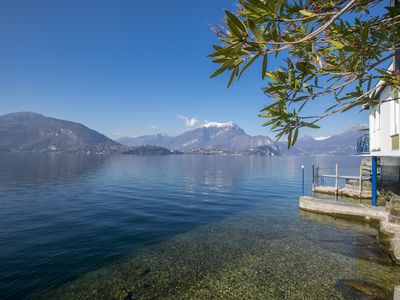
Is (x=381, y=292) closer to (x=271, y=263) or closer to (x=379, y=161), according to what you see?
(x=271, y=263)

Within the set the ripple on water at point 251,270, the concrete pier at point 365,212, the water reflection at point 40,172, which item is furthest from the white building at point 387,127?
the water reflection at point 40,172

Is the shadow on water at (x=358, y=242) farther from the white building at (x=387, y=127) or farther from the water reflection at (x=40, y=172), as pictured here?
the water reflection at (x=40, y=172)

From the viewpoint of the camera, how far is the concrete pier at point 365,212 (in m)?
13.7

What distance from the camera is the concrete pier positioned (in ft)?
44.8

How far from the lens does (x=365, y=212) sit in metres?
20.8

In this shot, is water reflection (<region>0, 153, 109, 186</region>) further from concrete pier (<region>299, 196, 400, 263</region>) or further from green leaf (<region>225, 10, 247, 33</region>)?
green leaf (<region>225, 10, 247, 33</region>)

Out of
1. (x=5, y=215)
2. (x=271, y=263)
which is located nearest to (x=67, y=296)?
(x=271, y=263)

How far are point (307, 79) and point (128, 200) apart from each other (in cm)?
3193

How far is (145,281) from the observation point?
435 inches

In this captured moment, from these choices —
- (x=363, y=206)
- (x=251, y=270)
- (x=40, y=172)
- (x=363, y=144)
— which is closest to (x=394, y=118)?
(x=363, y=206)

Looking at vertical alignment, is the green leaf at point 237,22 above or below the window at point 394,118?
below

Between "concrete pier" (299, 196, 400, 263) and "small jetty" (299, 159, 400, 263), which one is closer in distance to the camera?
"concrete pier" (299, 196, 400, 263)

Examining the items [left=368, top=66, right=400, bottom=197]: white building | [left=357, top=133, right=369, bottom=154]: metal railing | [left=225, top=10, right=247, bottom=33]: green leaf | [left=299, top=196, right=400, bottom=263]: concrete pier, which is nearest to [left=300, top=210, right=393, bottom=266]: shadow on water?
[left=299, top=196, right=400, bottom=263]: concrete pier

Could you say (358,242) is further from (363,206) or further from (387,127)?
(387,127)
